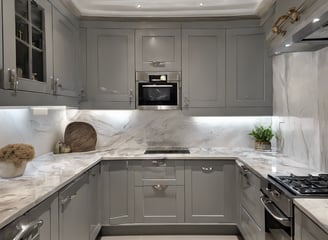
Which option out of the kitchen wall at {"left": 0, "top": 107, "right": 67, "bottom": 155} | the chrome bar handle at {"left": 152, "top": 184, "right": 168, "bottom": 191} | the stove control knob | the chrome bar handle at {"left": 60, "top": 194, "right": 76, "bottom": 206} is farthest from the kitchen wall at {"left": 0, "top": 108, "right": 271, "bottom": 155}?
the stove control knob

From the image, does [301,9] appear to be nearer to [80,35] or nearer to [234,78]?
[234,78]

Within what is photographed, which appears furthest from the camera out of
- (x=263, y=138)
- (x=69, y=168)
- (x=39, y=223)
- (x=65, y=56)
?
(x=263, y=138)

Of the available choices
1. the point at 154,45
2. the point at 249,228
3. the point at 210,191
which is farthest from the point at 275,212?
the point at 154,45

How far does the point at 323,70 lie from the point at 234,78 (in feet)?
4.05

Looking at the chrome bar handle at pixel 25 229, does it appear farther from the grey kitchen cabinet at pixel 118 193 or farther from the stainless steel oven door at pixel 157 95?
the stainless steel oven door at pixel 157 95

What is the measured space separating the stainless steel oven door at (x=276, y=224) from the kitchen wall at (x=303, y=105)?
0.66 m

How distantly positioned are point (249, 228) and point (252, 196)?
1.09ft

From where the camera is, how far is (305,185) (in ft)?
5.93

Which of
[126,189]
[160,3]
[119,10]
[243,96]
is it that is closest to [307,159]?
[243,96]

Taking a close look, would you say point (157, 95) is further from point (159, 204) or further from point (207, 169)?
point (159, 204)

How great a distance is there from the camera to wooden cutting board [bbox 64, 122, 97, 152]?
11.6 feet

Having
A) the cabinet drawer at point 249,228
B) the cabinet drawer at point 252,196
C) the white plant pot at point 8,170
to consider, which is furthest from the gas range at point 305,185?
the white plant pot at point 8,170

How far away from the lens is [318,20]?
141 cm

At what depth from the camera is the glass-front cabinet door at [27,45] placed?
5.71 ft
